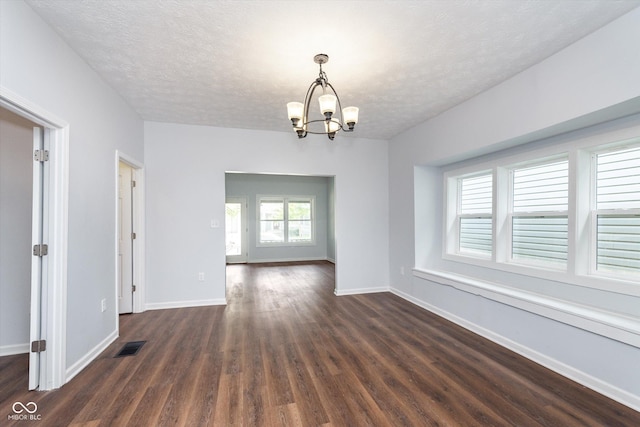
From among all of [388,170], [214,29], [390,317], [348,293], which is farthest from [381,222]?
[214,29]

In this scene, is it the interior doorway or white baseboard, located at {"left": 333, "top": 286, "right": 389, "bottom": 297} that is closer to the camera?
the interior doorway

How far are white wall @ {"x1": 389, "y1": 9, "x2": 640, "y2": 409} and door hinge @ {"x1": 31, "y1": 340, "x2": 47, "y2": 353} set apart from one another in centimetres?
404

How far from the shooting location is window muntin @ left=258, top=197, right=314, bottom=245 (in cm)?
869

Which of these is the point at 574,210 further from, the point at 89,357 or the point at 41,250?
the point at 89,357

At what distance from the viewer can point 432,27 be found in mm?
2061

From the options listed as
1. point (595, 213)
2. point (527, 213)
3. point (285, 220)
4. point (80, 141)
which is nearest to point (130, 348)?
point (80, 141)

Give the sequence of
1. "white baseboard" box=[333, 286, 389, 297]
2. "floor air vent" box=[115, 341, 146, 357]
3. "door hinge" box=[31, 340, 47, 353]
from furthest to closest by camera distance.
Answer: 1. "white baseboard" box=[333, 286, 389, 297]
2. "floor air vent" box=[115, 341, 146, 357]
3. "door hinge" box=[31, 340, 47, 353]

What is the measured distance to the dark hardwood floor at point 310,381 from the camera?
187 centimetres

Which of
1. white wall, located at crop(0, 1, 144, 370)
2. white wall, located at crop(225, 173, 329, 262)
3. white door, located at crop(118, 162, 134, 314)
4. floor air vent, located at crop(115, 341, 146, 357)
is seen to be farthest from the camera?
white wall, located at crop(225, 173, 329, 262)

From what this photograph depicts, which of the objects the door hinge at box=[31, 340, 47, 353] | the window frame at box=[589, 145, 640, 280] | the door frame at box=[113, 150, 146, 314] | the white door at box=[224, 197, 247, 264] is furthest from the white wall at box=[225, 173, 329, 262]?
the window frame at box=[589, 145, 640, 280]

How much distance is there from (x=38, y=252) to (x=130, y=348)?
4.28 feet

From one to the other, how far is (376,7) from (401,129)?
273 cm

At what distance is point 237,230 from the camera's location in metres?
8.59
